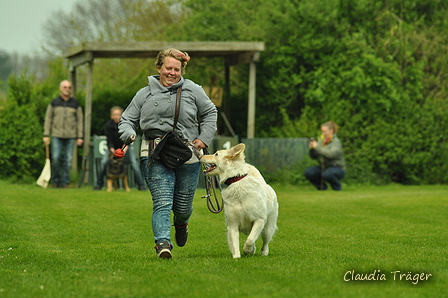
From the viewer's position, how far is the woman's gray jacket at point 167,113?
7.04 metres

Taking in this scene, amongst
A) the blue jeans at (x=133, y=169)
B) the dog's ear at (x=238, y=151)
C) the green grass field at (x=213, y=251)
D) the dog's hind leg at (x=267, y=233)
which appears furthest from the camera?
the blue jeans at (x=133, y=169)

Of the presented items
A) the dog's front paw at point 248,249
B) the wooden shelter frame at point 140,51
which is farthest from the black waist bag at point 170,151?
the wooden shelter frame at point 140,51

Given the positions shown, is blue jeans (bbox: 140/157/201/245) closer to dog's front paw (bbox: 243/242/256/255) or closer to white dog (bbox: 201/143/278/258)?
white dog (bbox: 201/143/278/258)

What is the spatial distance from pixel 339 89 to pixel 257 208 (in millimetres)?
14168

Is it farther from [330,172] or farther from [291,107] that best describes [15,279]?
[291,107]

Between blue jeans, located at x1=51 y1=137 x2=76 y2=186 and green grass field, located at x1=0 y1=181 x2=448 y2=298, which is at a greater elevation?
green grass field, located at x1=0 y1=181 x2=448 y2=298

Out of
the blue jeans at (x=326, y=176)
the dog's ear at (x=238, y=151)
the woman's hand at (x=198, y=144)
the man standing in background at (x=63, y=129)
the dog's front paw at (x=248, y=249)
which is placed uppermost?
the woman's hand at (x=198, y=144)

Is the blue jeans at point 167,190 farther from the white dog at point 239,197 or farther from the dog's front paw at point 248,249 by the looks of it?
the dog's front paw at point 248,249

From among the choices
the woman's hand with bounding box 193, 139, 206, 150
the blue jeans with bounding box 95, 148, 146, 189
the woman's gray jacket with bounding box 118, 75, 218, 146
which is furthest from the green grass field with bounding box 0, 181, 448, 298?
the blue jeans with bounding box 95, 148, 146, 189

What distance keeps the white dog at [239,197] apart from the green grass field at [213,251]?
26 cm

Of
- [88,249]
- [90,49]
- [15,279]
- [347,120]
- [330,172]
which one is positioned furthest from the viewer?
[347,120]

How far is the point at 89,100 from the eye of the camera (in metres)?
18.7

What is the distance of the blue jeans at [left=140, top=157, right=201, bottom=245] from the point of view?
704 cm

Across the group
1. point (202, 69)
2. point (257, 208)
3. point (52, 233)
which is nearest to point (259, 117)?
point (202, 69)
